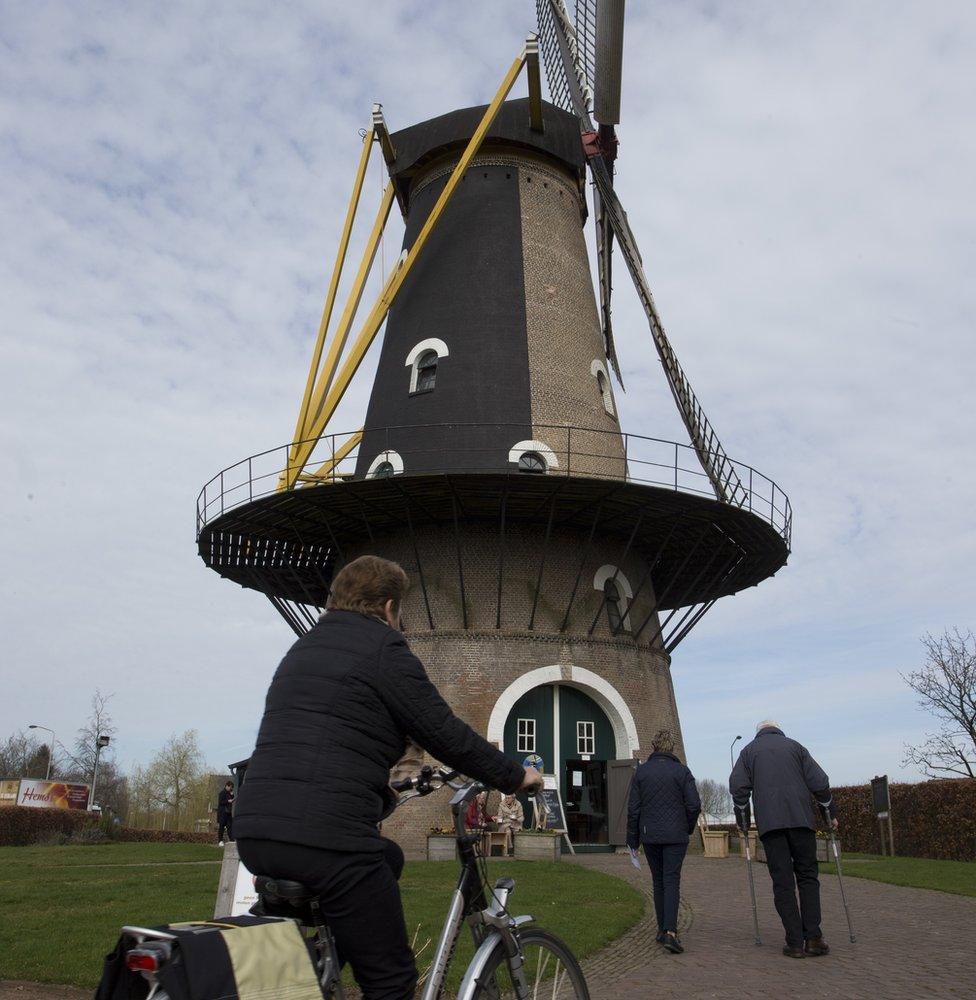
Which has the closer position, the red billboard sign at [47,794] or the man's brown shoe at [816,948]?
the man's brown shoe at [816,948]

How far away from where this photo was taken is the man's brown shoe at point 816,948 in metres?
7.77

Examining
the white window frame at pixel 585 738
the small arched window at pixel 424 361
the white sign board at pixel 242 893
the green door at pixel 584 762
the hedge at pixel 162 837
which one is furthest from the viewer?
the hedge at pixel 162 837

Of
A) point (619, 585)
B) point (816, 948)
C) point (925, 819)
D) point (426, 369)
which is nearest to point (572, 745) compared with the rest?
point (619, 585)

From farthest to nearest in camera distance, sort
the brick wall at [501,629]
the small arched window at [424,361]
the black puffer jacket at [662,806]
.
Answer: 1. the small arched window at [424,361]
2. the brick wall at [501,629]
3. the black puffer jacket at [662,806]

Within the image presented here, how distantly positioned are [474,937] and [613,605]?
1762 cm

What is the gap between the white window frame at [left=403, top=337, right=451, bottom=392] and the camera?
842 inches

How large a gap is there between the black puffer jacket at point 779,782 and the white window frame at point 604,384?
14.6 m

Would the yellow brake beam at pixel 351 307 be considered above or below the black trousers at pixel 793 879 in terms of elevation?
above

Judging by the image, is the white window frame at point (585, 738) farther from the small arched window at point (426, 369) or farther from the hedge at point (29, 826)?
the hedge at point (29, 826)

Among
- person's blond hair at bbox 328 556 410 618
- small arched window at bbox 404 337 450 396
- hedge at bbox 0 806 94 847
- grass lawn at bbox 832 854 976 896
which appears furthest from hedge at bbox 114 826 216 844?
person's blond hair at bbox 328 556 410 618

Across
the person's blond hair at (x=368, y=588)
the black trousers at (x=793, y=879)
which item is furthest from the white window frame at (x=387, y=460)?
the person's blond hair at (x=368, y=588)

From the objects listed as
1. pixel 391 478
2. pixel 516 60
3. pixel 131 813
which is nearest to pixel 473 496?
pixel 391 478

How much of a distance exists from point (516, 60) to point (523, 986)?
2253 cm

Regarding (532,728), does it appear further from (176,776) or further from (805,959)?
(176,776)
